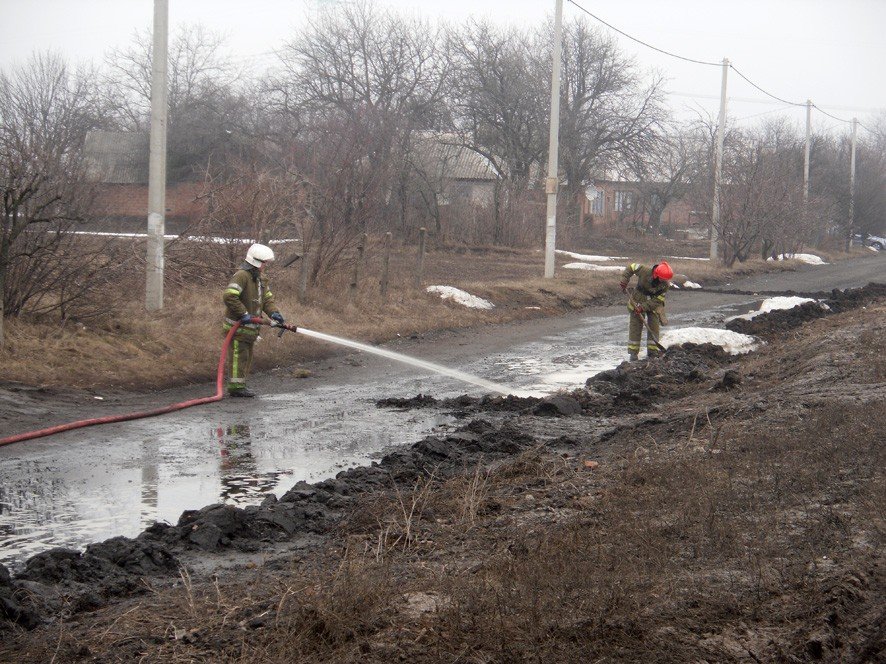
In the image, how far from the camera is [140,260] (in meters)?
14.7

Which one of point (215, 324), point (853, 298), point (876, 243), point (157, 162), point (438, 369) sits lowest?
point (438, 369)

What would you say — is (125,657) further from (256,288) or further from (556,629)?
(256,288)

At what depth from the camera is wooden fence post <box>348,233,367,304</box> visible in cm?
1816

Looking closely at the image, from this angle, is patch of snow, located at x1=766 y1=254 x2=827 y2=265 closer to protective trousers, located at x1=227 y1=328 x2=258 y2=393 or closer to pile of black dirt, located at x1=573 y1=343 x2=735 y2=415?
pile of black dirt, located at x1=573 y1=343 x2=735 y2=415

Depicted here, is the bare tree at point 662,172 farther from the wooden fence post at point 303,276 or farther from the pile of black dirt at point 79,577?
the pile of black dirt at point 79,577

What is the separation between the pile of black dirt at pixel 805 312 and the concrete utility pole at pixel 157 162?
34.2 ft

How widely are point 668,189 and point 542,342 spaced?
149ft

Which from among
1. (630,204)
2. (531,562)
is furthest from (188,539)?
(630,204)

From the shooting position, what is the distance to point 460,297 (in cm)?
2058

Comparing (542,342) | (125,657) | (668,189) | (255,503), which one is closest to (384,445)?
(255,503)

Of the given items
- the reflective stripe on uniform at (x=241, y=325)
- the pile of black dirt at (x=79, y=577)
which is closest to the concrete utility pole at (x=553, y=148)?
the reflective stripe on uniform at (x=241, y=325)

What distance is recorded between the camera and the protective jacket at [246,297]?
444 inches

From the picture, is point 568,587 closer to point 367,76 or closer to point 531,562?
point 531,562

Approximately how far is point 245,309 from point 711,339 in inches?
312
